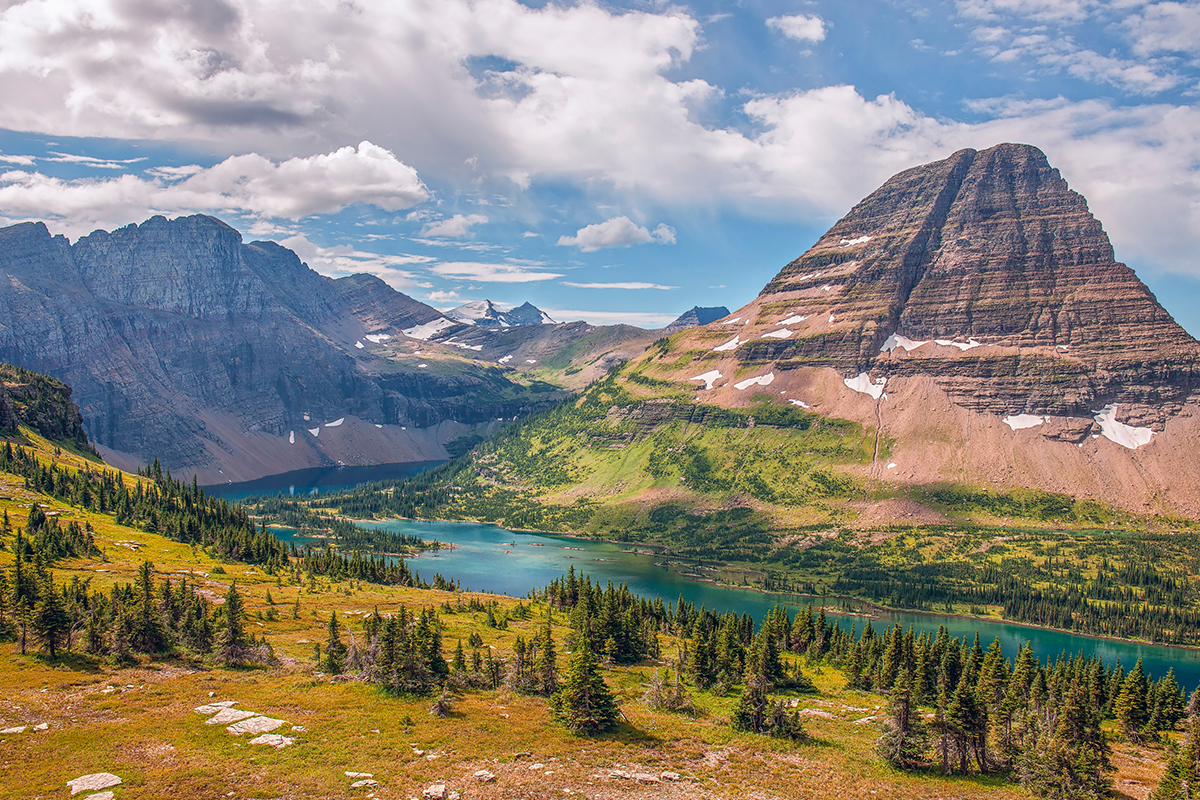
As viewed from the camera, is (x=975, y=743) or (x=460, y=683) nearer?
(x=975, y=743)

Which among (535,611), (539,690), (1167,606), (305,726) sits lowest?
(1167,606)

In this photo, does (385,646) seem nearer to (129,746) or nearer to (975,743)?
(129,746)

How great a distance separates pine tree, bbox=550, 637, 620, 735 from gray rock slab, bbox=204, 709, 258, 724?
22.3 m

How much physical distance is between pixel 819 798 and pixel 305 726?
113 feet

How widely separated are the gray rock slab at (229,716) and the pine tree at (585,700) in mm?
22311

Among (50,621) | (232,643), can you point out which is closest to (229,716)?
(232,643)

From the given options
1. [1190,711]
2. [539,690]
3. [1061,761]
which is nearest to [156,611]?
[539,690]

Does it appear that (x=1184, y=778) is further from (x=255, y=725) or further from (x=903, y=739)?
(x=255, y=725)

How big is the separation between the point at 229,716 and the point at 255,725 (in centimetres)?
259

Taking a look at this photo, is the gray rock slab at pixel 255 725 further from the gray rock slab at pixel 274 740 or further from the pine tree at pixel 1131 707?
the pine tree at pixel 1131 707

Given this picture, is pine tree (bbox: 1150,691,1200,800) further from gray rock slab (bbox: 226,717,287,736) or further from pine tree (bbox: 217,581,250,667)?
pine tree (bbox: 217,581,250,667)

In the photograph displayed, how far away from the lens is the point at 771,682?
282ft

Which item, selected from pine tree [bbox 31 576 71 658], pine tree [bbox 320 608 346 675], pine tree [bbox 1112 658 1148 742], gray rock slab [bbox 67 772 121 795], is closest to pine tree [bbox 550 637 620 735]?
pine tree [bbox 320 608 346 675]

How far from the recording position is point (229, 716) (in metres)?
47.7
